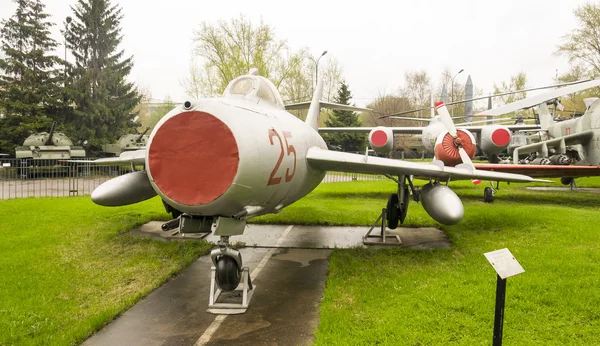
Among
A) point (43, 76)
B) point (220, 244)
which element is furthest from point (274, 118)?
point (43, 76)

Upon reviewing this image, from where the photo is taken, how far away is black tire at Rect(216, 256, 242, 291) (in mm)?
4129

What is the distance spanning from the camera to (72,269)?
5.81 metres

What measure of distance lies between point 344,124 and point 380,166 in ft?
97.9

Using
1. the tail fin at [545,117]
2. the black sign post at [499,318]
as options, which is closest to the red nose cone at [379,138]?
the tail fin at [545,117]

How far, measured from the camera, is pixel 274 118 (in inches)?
182

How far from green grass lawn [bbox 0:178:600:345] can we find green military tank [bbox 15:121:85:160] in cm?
1532

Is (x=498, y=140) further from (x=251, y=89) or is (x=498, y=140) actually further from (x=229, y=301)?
(x=229, y=301)

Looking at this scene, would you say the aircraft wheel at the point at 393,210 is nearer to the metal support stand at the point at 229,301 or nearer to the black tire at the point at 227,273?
the metal support stand at the point at 229,301

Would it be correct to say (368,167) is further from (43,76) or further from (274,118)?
(43,76)

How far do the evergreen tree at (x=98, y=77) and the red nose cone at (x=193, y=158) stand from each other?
28.4m

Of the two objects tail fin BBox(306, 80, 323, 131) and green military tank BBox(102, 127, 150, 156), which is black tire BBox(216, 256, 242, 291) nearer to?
tail fin BBox(306, 80, 323, 131)

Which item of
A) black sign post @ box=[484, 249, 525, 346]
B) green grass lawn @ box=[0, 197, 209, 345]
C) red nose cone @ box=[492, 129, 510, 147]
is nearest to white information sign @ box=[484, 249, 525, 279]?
black sign post @ box=[484, 249, 525, 346]

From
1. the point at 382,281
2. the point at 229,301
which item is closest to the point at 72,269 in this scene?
the point at 229,301

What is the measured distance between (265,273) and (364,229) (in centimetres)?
381
